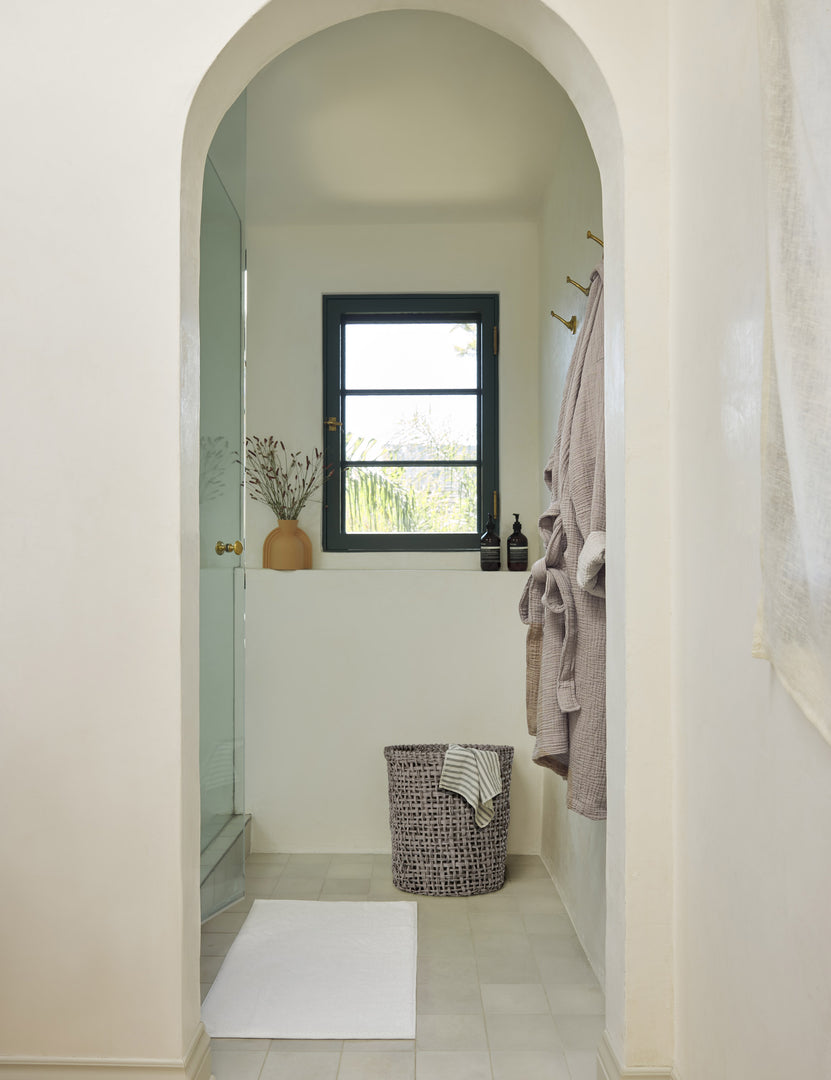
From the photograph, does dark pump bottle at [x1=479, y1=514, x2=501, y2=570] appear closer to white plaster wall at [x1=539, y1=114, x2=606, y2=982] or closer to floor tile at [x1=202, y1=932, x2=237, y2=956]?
white plaster wall at [x1=539, y1=114, x2=606, y2=982]

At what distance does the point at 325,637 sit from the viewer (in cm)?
343

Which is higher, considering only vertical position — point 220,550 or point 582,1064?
point 220,550

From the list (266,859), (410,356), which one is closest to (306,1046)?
(266,859)

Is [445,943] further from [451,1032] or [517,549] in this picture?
[517,549]

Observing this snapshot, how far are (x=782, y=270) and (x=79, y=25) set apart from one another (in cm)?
140

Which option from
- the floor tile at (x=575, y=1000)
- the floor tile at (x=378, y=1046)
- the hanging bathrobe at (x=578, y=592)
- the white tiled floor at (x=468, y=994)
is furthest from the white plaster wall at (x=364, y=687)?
the floor tile at (x=378, y=1046)

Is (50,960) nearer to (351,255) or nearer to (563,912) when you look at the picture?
(563,912)

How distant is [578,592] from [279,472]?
2.01m

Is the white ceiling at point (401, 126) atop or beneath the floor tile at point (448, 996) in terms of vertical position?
atop

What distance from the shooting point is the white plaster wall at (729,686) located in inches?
44.2

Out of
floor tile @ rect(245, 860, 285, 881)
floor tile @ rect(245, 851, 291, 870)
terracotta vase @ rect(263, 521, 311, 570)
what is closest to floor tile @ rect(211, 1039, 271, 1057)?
floor tile @ rect(245, 860, 285, 881)

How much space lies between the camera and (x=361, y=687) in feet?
11.2

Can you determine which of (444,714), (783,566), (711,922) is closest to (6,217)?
(783,566)

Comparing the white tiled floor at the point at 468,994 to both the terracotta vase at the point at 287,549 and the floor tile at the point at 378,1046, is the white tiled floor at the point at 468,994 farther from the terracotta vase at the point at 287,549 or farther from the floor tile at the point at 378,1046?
the terracotta vase at the point at 287,549
